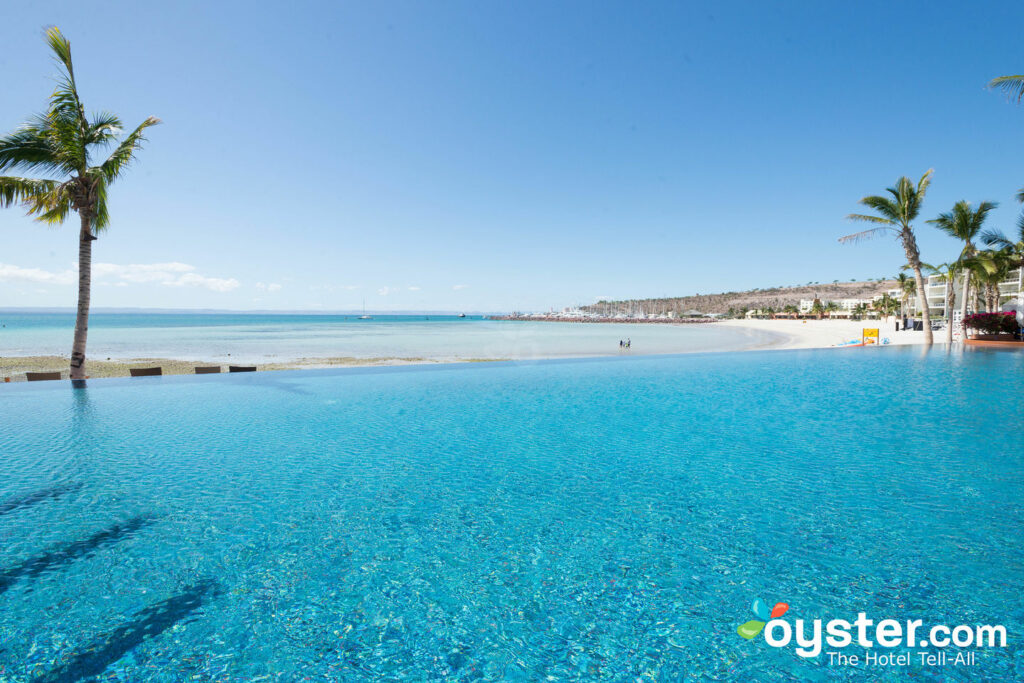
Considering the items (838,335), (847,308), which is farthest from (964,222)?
Answer: (847,308)

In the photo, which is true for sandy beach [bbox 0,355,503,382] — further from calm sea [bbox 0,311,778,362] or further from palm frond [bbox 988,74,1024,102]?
palm frond [bbox 988,74,1024,102]

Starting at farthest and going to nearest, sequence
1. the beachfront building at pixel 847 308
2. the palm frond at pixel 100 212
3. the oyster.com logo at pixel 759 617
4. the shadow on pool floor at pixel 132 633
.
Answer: the beachfront building at pixel 847 308, the palm frond at pixel 100 212, the oyster.com logo at pixel 759 617, the shadow on pool floor at pixel 132 633

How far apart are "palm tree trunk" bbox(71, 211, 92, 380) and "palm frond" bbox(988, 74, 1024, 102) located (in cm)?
2034

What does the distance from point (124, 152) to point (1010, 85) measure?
20012 mm

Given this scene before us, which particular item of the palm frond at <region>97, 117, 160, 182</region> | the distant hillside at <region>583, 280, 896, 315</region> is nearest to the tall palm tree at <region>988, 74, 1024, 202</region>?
the palm frond at <region>97, 117, 160, 182</region>

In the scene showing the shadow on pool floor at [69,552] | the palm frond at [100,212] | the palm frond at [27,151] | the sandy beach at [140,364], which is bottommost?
the shadow on pool floor at [69,552]

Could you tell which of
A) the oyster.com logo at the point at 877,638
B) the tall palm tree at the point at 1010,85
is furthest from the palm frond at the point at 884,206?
the oyster.com logo at the point at 877,638

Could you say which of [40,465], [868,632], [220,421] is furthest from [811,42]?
[40,465]

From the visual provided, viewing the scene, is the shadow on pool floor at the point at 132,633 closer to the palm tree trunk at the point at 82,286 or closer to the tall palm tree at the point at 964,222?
the palm tree trunk at the point at 82,286

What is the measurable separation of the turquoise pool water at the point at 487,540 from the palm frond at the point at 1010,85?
6.89 m

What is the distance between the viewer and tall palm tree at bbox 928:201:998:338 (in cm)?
2023

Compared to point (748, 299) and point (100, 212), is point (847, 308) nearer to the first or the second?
point (748, 299)

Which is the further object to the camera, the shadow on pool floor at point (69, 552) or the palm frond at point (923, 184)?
the palm frond at point (923, 184)

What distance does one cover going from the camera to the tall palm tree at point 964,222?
66.4 ft
